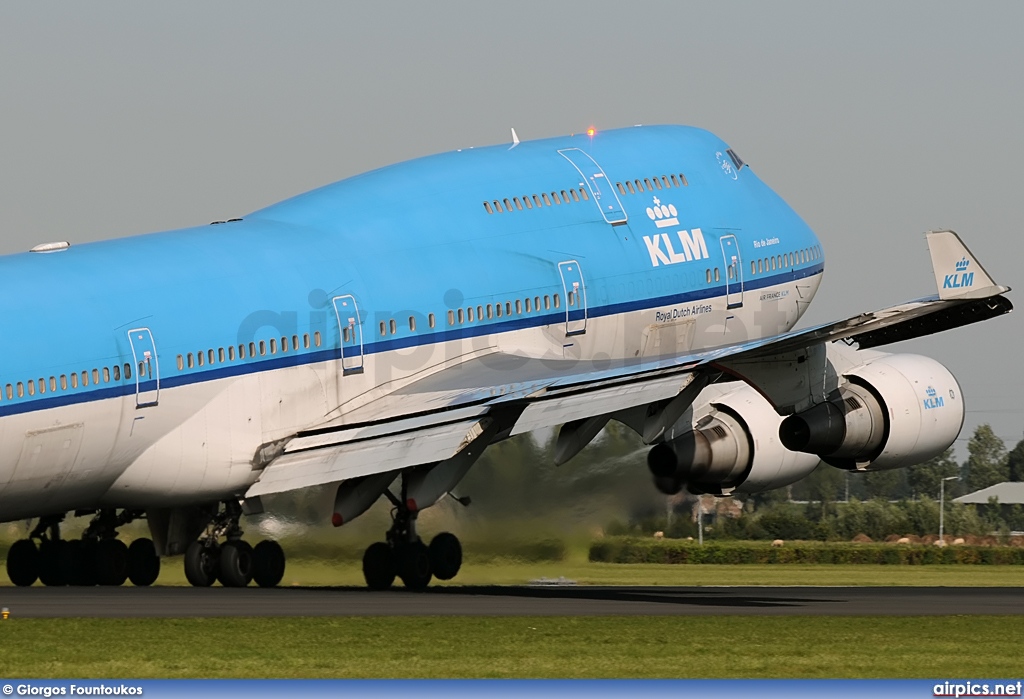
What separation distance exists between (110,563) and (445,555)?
5.76 meters

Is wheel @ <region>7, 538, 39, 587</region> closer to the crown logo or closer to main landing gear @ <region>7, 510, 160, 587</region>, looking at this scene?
main landing gear @ <region>7, 510, 160, 587</region>

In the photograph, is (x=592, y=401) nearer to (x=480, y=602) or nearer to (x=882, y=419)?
(x=480, y=602)

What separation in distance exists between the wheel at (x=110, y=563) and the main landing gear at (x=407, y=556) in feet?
13.8

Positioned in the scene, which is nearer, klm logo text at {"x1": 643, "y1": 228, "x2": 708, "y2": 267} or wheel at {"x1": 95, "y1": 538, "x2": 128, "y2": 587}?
wheel at {"x1": 95, "y1": 538, "x2": 128, "y2": 587}

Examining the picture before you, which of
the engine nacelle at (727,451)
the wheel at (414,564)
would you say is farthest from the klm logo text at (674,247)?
the wheel at (414,564)

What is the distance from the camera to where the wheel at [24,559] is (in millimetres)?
37875

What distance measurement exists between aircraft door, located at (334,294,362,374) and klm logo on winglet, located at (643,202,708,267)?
7.15 metres

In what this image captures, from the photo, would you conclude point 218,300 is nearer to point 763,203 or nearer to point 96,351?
point 96,351

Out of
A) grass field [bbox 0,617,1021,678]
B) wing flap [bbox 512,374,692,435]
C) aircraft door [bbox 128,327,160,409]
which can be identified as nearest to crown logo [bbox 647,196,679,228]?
wing flap [bbox 512,374,692,435]

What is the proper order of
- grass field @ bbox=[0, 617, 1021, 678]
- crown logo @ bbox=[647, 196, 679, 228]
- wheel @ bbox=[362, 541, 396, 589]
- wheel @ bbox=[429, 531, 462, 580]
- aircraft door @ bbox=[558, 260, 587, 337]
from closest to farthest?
1. grass field @ bbox=[0, 617, 1021, 678]
2. wheel @ bbox=[362, 541, 396, 589]
3. wheel @ bbox=[429, 531, 462, 580]
4. aircraft door @ bbox=[558, 260, 587, 337]
5. crown logo @ bbox=[647, 196, 679, 228]

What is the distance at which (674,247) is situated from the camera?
4128cm

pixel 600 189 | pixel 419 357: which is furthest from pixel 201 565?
pixel 600 189

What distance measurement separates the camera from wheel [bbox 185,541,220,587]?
3456 centimetres

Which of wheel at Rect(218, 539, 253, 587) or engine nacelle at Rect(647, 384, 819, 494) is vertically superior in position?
engine nacelle at Rect(647, 384, 819, 494)
